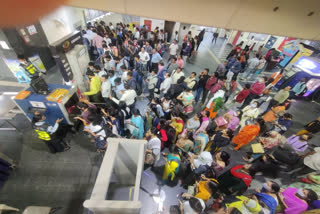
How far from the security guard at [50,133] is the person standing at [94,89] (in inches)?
55.6

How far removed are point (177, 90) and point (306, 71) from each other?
7209 mm

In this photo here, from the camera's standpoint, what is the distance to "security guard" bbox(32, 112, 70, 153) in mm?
3386

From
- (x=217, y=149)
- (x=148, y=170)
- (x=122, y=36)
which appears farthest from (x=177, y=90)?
(x=122, y=36)

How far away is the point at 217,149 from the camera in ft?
13.8

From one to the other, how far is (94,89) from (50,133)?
6.26 ft

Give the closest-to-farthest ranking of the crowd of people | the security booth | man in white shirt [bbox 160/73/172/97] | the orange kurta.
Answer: the security booth, the crowd of people, the orange kurta, man in white shirt [bbox 160/73/172/97]

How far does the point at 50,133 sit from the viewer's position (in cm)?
352

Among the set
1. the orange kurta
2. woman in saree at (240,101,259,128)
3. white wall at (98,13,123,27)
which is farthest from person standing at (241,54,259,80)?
white wall at (98,13,123,27)

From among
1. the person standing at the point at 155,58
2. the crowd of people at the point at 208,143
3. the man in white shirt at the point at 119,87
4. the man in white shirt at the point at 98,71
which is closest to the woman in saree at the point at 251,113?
the crowd of people at the point at 208,143

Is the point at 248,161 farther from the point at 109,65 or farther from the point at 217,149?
the point at 109,65

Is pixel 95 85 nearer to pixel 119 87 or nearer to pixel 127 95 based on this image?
pixel 119 87

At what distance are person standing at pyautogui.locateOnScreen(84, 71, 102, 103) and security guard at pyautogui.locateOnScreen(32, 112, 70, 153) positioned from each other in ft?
4.64

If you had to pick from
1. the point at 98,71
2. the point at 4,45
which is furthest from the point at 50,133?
the point at 4,45

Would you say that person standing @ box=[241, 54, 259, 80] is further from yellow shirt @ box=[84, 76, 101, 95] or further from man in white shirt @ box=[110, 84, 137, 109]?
yellow shirt @ box=[84, 76, 101, 95]
